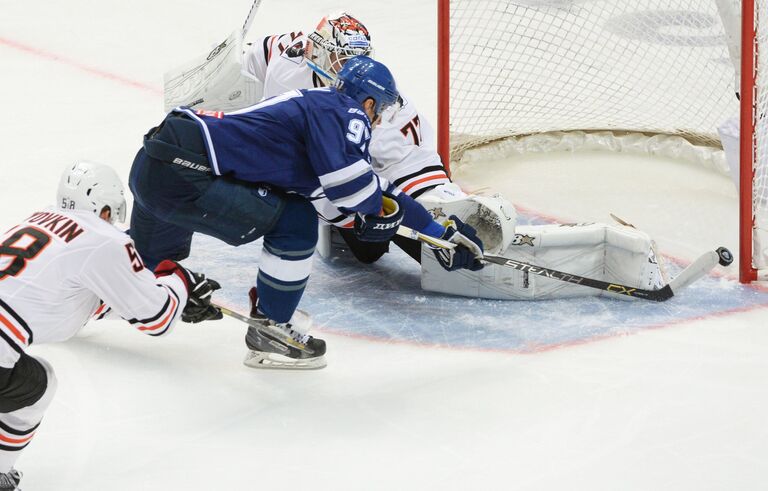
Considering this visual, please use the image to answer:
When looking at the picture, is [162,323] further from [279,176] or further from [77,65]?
[77,65]

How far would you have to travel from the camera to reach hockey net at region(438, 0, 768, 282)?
4.36 metres

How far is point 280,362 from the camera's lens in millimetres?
2965

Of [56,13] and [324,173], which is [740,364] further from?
[56,13]

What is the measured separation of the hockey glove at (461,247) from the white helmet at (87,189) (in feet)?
3.35

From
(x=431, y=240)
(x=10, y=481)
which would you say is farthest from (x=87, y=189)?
(x=431, y=240)

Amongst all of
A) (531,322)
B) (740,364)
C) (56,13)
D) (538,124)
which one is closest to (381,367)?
(531,322)

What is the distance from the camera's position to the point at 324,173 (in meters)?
2.72

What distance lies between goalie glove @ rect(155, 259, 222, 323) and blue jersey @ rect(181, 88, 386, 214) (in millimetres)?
251

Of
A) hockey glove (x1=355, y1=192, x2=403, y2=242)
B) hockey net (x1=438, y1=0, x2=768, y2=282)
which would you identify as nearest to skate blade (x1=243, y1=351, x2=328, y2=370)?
hockey glove (x1=355, y1=192, x2=403, y2=242)

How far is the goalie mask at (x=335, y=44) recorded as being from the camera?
11.1 feet

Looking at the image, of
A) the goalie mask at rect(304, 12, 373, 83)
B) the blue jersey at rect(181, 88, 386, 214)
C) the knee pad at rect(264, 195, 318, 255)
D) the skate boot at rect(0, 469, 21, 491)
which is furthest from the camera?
the goalie mask at rect(304, 12, 373, 83)

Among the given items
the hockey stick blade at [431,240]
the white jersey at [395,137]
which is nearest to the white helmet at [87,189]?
the hockey stick blade at [431,240]

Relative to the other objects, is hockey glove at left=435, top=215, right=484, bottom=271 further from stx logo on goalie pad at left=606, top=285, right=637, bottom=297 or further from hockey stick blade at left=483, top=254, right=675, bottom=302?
stx logo on goalie pad at left=606, top=285, right=637, bottom=297

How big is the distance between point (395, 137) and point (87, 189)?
1396mm
